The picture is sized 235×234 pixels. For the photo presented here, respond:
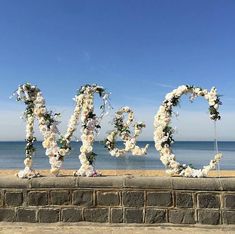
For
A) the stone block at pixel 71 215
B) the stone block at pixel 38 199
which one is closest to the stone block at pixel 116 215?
the stone block at pixel 71 215

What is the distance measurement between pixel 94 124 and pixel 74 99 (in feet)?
2.02

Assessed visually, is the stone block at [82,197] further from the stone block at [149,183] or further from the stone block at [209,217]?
the stone block at [209,217]

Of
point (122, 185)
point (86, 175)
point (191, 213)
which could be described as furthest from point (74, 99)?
point (191, 213)

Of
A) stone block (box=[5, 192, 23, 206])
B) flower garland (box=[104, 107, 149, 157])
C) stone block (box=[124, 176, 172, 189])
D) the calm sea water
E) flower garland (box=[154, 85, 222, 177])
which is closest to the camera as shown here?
stone block (box=[124, 176, 172, 189])

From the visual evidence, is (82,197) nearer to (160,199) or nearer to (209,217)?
(160,199)

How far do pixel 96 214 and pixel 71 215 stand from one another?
423mm

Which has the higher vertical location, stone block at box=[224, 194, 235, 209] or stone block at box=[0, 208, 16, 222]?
stone block at box=[224, 194, 235, 209]

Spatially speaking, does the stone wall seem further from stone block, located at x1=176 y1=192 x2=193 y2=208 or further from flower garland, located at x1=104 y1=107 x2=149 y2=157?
flower garland, located at x1=104 y1=107 x2=149 y2=157

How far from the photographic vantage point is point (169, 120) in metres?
7.11

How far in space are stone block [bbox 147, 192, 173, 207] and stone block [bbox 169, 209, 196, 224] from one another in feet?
0.56

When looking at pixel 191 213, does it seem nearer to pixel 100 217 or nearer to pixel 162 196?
pixel 162 196

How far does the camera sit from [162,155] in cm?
704

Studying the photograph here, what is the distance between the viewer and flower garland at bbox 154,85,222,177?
22.5 ft

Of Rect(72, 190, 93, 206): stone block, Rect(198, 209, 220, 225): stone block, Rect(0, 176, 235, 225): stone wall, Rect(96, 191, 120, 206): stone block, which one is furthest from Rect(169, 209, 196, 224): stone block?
Rect(72, 190, 93, 206): stone block
